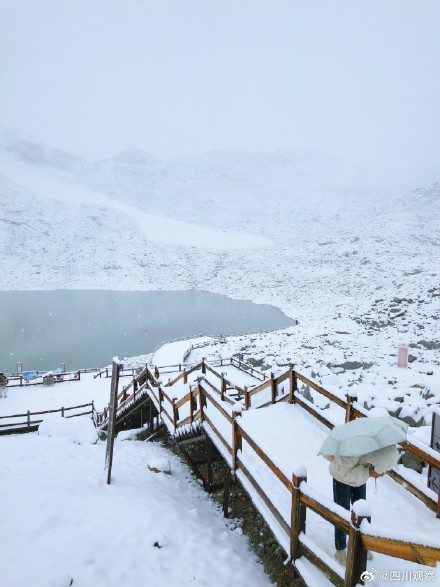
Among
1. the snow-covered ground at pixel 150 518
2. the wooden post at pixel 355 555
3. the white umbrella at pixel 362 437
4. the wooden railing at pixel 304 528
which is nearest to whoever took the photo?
the wooden railing at pixel 304 528

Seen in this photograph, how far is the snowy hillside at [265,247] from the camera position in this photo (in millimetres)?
26188

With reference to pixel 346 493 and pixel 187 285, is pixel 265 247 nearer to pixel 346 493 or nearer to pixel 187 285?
pixel 187 285

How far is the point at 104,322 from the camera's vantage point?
45531mm

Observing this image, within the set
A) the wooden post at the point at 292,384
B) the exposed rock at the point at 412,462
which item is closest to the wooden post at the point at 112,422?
the wooden post at the point at 292,384

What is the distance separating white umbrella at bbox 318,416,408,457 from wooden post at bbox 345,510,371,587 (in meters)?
0.62

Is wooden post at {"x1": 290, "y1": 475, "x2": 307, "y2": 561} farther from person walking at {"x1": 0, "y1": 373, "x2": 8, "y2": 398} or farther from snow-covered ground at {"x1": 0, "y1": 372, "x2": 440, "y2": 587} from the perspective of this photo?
person walking at {"x1": 0, "y1": 373, "x2": 8, "y2": 398}

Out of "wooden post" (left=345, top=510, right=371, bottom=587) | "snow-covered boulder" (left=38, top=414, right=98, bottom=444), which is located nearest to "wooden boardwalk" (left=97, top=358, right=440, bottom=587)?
"wooden post" (left=345, top=510, right=371, bottom=587)

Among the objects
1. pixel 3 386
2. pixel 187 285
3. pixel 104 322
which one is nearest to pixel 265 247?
pixel 187 285

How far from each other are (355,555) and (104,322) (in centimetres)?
4622

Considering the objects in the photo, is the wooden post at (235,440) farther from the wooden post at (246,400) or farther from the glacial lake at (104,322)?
the glacial lake at (104,322)

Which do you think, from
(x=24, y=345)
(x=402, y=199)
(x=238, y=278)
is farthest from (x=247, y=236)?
(x=24, y=345)

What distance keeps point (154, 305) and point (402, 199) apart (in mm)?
89420

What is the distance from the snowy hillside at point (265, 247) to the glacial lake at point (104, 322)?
699cm

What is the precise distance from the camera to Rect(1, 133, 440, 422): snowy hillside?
2619 centimetres
